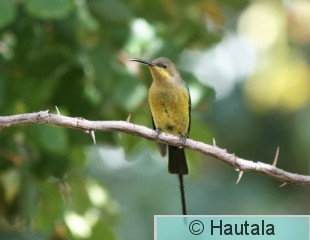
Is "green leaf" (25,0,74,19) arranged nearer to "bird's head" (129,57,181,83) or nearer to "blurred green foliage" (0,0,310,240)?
"blurred green foliage" (0,0,310,240)

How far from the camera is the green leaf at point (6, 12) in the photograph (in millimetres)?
4324

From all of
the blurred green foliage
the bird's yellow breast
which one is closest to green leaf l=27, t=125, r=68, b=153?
the blurred green foliage

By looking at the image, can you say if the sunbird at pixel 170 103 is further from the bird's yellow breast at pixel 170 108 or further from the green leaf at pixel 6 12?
the green leaf at pixel 6 12

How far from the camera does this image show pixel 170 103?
5102mm

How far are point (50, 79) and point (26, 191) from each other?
67 centimetres

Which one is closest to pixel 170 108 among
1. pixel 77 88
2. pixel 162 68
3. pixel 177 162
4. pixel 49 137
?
pixel 162 68

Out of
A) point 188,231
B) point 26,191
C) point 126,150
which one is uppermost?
point 126,150

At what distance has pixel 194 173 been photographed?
5.03 m

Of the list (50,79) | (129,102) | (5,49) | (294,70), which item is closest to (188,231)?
(129,102)

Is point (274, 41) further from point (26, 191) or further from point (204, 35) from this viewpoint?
point (26, 191)

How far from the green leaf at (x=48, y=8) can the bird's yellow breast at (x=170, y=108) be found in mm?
803

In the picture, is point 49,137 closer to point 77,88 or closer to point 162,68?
point 77,88

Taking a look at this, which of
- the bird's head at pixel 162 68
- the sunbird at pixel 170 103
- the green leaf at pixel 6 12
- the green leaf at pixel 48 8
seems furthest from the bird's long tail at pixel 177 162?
the green leaf at pixel 6 12

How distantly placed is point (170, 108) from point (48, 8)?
106 centimetres
